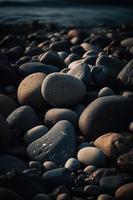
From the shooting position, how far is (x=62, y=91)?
14.3 feet

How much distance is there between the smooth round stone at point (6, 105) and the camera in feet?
14.2

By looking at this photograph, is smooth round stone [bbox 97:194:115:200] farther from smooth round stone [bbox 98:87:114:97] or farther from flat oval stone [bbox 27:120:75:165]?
smooth round stone [bbox 98:87:114:97]

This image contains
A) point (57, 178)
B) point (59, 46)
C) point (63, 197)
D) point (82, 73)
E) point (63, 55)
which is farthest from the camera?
point (59, 46)

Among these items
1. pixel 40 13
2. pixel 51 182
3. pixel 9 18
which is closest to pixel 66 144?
pixel 51 182

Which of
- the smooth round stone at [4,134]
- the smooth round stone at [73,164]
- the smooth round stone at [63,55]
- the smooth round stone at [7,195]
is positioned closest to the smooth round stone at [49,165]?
the smooth round stone at [73,164]

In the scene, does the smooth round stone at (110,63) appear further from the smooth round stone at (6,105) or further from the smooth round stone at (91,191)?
the smooth round stone at (91,191)

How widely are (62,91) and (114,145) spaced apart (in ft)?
3.35

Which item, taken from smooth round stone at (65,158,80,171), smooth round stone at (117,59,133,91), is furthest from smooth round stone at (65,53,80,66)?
smooth round stone at (65,158,80,171)

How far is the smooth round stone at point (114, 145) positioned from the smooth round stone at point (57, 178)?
1.53ft

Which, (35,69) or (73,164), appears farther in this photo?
(35,69)

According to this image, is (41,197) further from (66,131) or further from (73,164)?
(66,131)

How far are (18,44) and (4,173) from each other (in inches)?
177

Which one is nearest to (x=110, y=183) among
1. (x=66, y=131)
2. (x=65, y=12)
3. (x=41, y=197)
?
(x=41, y=197)

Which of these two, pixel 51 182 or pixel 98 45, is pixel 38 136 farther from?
pixel 98 45
